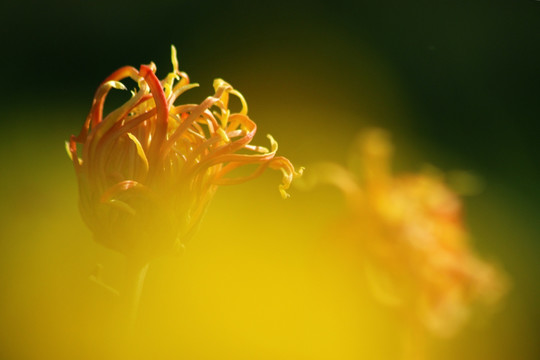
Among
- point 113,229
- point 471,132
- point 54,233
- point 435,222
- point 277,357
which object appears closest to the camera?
point 113,229

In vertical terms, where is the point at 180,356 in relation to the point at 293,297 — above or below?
below

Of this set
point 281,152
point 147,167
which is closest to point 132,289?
point 147,167

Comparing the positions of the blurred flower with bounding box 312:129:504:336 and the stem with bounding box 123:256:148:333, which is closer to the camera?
the stem with bounding box 123:256:148:333

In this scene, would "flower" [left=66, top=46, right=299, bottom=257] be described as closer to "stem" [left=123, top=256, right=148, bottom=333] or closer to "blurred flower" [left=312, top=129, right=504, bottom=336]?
"stem" [left=123, top=256, right=148, bottom=333]

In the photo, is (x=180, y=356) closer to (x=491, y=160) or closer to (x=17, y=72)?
(x=17, y=72)

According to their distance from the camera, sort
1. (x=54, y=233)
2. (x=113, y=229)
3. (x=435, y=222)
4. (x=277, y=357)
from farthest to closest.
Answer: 1. (x=435, y=222)
2. (x=277, y=357)
3. (x=54, y=233)
4. (x=113, y=229)

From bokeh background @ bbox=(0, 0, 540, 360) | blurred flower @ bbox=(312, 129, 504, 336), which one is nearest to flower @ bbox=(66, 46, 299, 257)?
bokeh background @ bbox=(0, 0, 540, 360)

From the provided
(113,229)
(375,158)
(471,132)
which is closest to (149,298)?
(113,229)
